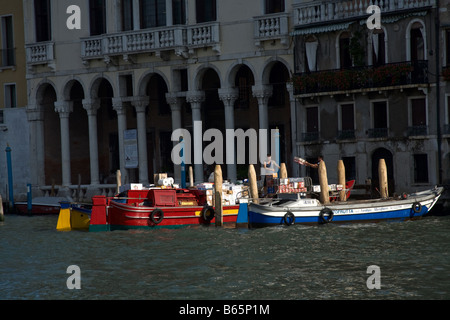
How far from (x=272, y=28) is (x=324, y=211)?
9639 millimetres

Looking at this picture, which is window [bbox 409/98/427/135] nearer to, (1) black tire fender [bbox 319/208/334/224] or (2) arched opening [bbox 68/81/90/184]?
(1) black tire fender [bbox 319/208/334/224]

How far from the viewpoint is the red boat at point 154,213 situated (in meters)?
28.6

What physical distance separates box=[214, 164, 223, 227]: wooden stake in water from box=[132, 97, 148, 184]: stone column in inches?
413

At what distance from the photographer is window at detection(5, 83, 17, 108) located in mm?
42375

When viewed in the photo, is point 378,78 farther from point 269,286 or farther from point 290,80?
point 269,286

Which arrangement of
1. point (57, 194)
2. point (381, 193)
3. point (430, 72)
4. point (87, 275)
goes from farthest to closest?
point (57, 194) < point (430, 72) < point (381, 193) < point (87, 275)

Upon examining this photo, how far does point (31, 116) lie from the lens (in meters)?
41.7

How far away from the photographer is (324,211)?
90.1ft

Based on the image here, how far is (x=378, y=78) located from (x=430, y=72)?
1708mm

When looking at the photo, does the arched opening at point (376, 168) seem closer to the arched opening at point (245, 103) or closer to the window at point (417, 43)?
the window at point (417, 43)

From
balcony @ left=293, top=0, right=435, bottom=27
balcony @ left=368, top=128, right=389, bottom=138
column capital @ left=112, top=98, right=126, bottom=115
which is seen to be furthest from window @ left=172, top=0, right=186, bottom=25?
balcony @ left=368, top=128, right=389, bottom=138

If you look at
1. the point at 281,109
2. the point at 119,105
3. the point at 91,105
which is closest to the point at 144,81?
the point at 119,105
